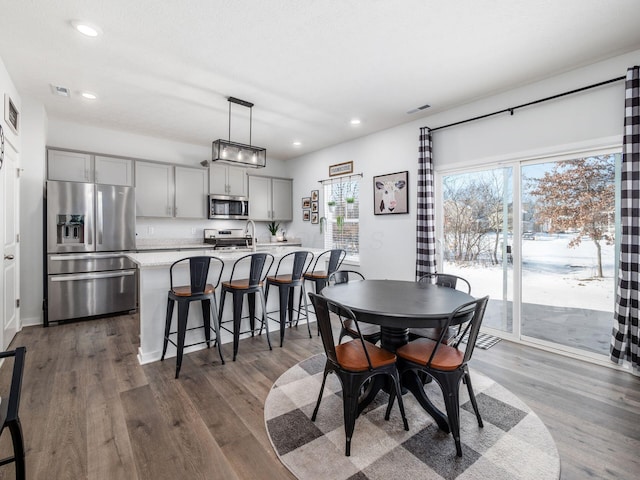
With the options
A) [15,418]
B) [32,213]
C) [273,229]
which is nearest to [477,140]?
[273,229]

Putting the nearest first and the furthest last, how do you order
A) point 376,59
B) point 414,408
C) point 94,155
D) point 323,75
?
point 414,408 → point 376,59 → point 323,75 → point 94,155

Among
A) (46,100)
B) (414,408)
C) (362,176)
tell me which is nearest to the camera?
(414,408)

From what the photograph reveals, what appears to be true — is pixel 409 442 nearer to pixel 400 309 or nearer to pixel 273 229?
pixel 400 309

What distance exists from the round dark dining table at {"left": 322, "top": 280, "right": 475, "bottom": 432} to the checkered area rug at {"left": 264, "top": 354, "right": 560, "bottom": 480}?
167 mm

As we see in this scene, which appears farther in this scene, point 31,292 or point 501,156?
point 31,292

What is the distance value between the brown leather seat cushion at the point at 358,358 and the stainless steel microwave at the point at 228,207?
14.2 feet

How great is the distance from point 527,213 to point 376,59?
2.30 meters

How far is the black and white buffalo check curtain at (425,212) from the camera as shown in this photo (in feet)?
13.3

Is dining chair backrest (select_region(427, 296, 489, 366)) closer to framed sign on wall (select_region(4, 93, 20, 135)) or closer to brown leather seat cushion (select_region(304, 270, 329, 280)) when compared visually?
brown leather seat cushion (select_region(304, 270, 329, 280))

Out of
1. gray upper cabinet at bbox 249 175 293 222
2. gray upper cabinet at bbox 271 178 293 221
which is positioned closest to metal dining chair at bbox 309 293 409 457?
gray upper cabinet at bbox 249 175 293 222

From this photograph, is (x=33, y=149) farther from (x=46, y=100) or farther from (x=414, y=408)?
(x=414, y=408)

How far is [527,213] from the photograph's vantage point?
3.43 metres

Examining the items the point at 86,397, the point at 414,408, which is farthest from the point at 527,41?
the point at 86,397

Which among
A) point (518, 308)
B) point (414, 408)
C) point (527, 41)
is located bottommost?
point (414, 408)
